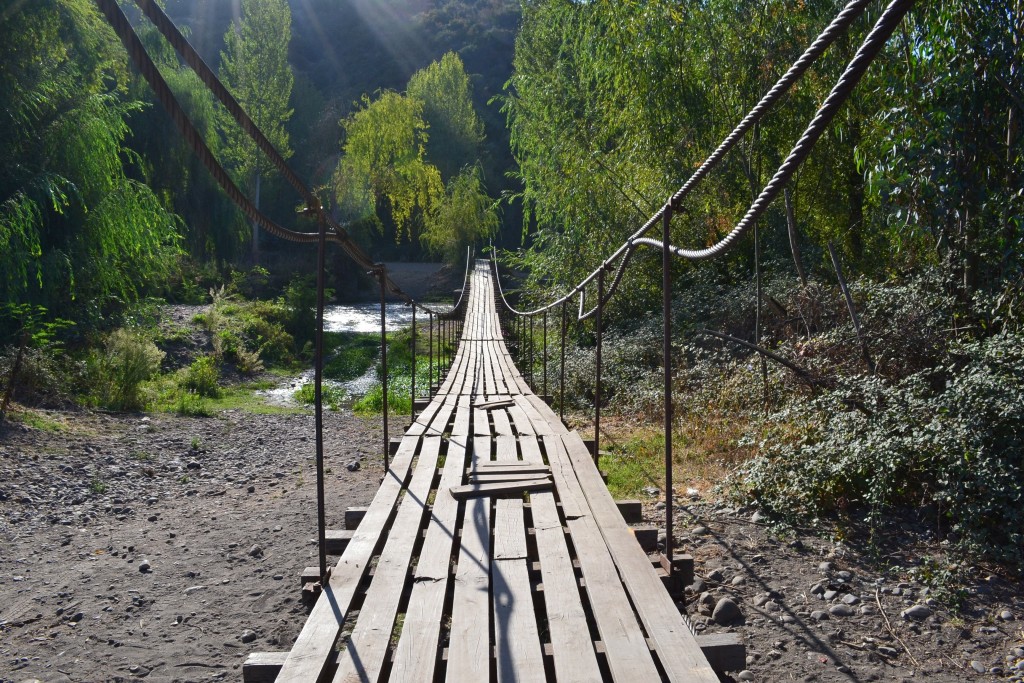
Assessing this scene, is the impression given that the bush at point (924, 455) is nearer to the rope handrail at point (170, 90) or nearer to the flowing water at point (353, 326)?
the rope handrail at point (170, 90)

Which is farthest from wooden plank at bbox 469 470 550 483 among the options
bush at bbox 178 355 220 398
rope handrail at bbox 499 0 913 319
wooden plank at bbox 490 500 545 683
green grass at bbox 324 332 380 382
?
green grass at bbox 324 332 380 382

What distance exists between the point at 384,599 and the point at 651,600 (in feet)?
2.02

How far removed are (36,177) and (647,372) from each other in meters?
6.20

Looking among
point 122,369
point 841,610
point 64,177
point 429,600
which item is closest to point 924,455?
point 841,610

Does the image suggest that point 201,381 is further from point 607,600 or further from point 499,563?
point 607,600

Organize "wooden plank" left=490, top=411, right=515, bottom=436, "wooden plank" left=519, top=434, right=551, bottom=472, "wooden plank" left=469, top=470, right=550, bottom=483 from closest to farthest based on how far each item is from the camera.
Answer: "wooden plank" left=469, top=470, right=550, bottom=483
"wooden plank" left=519, top=434, right=551, bottom=472
"wooden plank" left=490, top=411, right=515, bottom=436

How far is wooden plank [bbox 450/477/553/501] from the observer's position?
265 centimetres

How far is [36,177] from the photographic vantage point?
24.4 feet

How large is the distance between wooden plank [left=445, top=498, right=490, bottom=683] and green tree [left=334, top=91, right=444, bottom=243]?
19.0 meters

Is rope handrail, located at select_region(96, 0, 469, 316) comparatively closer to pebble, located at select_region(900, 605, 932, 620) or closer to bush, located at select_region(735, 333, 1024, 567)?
pebble, located at select_region(900, 605, 932, 620)

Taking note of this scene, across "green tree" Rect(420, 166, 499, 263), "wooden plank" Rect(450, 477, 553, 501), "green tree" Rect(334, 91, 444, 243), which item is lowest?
"wooden plank" Rect(450, 477, 553, 501)

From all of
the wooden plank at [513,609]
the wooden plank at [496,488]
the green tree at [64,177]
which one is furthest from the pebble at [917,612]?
the green tree at [64,177]

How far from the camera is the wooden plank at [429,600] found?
1476mm

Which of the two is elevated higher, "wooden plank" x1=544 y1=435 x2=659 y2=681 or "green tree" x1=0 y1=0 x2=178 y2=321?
"green tree" x1=0 y1=0 x2=178 y2=321
